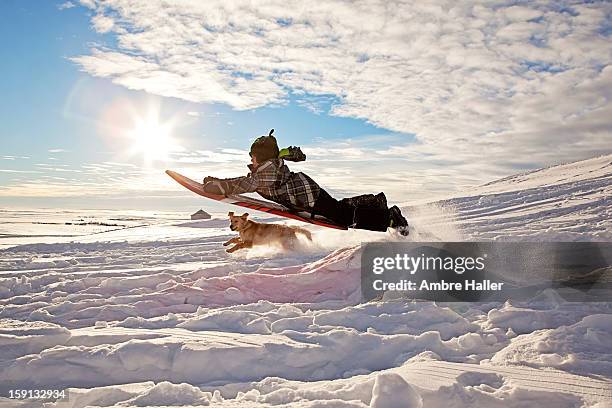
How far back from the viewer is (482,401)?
7.07 ft

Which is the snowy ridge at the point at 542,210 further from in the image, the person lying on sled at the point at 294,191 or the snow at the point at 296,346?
the snow at the point at 296,346

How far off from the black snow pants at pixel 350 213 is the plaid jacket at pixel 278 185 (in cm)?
20

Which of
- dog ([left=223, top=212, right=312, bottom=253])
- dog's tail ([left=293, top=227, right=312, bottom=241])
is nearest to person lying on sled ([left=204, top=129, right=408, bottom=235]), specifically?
dog's tail ([left=293, top=227, right=312, bottom=241])

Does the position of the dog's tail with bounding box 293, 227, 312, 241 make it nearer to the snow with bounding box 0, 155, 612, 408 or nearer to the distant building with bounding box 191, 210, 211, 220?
the snow with bounding box 0, 155, 612, 408

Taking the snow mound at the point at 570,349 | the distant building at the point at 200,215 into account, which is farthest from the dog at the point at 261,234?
the distant building at the point at 200,215

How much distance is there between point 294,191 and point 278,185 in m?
0.30

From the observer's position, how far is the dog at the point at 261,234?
9.12 metres

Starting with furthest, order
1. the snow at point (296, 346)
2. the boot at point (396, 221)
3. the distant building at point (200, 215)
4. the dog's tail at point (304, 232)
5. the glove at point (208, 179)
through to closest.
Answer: the distant building at point (200, 215) → the dog's tail at point (304, 232) → the boot at point (396, 221) → the glove at point (208, 179) → the snow at point (296, 346)

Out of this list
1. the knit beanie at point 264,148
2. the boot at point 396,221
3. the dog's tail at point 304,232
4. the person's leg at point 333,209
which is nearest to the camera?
the knit beanie at point 264,148

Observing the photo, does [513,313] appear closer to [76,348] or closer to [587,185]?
[76,348]

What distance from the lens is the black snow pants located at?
737cm

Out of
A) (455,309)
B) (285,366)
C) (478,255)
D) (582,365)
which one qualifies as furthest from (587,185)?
(285,366)

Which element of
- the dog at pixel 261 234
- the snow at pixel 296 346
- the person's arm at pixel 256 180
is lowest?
the snow at pixel 296 346

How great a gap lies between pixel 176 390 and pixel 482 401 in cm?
164
